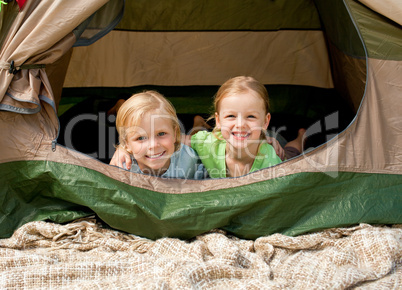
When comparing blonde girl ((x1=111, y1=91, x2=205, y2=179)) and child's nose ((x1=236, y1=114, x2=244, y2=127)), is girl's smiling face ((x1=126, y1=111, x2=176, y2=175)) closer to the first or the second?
blonde girl ((x1=111, y1=91, x2=205, y2=179))

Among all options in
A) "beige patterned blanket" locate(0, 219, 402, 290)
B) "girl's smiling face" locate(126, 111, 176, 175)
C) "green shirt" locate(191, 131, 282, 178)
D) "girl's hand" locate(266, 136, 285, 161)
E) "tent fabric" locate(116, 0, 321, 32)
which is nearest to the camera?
"beige patterned blanket" locate(0, 219, 402, 290)

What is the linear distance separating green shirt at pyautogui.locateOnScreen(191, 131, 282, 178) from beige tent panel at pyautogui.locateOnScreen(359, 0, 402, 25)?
2.00 ft

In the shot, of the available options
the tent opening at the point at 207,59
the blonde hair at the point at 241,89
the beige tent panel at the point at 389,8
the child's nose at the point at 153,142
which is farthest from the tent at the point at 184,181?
the tent opening at the point at 207,59

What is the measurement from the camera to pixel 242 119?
64.8 inches

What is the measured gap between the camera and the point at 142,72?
2.59 m

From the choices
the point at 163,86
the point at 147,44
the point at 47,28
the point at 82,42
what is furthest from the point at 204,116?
the point at 47,28

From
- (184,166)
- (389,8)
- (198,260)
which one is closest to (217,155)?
(184,166)

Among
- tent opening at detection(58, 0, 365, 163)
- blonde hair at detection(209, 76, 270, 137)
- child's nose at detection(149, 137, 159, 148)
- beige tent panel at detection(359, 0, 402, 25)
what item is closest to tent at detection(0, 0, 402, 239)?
beige tent panel at detection(359, 0, 402, 25)

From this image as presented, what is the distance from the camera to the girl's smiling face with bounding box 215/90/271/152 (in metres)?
1.65

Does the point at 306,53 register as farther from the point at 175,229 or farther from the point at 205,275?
the point at 205,275

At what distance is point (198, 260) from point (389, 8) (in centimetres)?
102

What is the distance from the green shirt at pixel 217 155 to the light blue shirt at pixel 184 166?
34mm

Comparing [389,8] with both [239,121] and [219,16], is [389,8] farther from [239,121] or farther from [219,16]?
[219,16]

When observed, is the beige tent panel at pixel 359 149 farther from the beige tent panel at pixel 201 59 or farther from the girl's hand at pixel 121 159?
the beige tent panel at pixel 201 59
